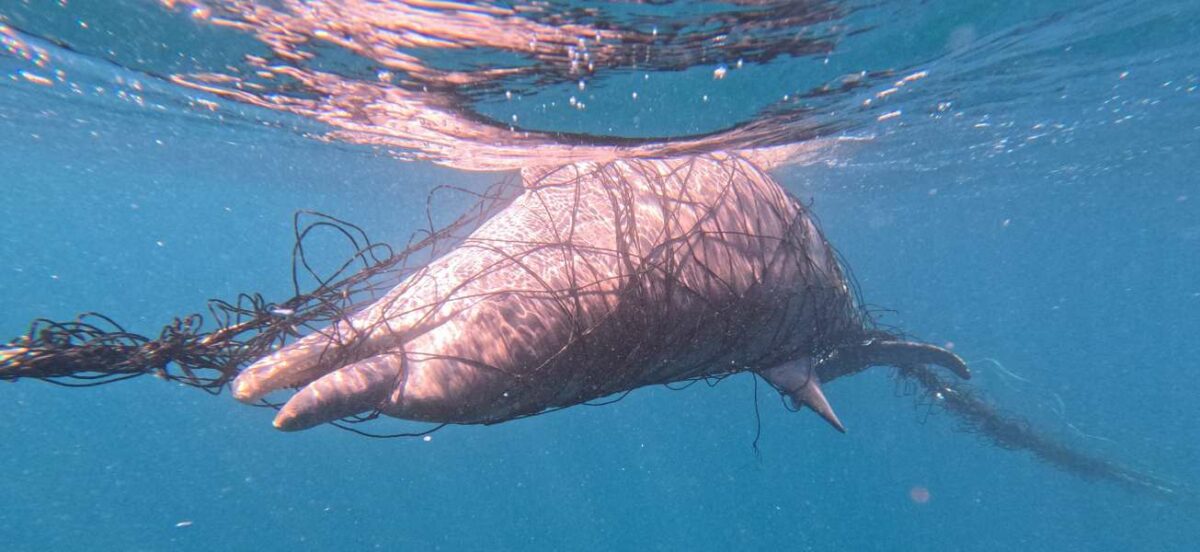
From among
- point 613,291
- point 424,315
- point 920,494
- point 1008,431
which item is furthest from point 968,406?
point 920,494

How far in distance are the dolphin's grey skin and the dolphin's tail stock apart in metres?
3.18

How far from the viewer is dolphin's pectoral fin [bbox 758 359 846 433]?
615cm

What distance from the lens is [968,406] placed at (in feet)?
41.4

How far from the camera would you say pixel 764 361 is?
579cm

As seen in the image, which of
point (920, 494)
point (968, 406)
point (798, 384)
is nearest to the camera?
point (798, 384)

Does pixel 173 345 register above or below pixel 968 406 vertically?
above

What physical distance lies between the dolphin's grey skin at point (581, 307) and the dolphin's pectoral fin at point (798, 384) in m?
0.19

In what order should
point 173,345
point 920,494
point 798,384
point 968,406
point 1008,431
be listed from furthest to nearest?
point 920,494
point 1008,431
point 968,406
point 798,384
point 173,345

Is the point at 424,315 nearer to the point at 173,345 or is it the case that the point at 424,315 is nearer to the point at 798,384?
the point at 173,345

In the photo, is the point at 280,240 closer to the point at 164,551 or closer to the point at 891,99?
the point at 164,551

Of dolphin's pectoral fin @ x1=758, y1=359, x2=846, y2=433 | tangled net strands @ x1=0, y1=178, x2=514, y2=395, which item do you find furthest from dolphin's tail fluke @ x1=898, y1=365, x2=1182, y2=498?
tangled net strands @ x1=0, y1=178, x2=514, y2=395

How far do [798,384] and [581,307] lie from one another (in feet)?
10.2

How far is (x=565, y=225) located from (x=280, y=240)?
89.8 meters

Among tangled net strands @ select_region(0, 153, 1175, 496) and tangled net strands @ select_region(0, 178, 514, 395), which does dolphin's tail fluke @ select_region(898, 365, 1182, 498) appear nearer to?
tangled net strands @ select_region(0, 153, 1175, 496)
